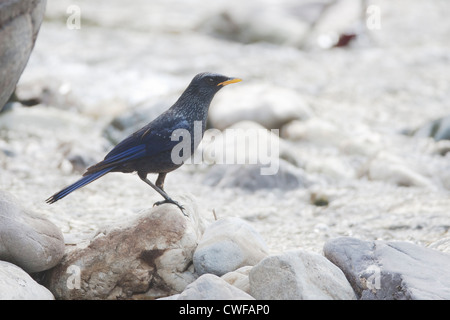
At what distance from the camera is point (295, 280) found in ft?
12.2

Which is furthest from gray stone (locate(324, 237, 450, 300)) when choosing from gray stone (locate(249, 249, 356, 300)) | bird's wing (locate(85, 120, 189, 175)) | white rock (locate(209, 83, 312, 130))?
white rock (locate(209, 83, 312, 130))

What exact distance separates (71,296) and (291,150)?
4359mm

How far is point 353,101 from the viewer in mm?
11164

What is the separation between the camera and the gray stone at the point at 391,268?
3.77 metres

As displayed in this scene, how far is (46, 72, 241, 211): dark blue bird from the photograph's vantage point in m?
4.26

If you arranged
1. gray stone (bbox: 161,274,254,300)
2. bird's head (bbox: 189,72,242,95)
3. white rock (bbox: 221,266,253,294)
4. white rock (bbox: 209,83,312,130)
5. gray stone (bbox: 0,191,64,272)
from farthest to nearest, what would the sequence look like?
white rock (bbox: 209,83,312,130) → bird's head (bbox: 189,72,242,95) → gray stone (bbox: 0,191,64,272) → white rock (bbox: 221,266,253,294) → gray stone (bbox: 161,274,254,300)

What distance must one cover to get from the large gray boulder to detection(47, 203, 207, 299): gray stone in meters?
1.24

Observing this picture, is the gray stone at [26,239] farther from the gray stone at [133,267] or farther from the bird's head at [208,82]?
the bird's head at [208,82]

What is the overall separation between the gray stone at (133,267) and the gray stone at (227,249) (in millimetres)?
121

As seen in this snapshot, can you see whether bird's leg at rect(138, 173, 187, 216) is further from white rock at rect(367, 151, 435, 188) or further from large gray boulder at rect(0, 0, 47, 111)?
white rock at rect(367, 151, 435, 188)

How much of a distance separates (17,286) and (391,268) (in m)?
2.26

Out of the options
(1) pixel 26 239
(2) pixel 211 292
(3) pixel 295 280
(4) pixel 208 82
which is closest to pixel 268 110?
(4) pixel 208 82

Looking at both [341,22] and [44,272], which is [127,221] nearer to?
[44,272]


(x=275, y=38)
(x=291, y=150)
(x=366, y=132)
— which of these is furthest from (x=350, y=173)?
(x=275, y=38)
